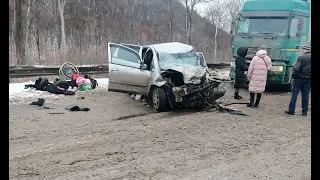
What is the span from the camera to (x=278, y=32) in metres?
11.9

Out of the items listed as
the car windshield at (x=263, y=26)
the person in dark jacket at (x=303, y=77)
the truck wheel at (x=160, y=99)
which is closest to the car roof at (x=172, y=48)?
the truck wheel at (x=160, y=99)

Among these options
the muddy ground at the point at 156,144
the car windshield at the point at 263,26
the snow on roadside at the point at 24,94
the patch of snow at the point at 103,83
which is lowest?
the muddy ground at the point at 156,144

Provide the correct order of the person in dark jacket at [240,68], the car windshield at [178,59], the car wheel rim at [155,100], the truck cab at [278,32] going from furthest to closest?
1. the truck cab at [278,32]
2. the person in dark jacket at [240,68]
3. the car windshield at [178,59]
4. the car wheel rim at [155,100]

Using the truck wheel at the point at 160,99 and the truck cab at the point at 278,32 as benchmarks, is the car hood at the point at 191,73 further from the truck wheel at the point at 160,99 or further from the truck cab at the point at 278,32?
the truck cab at the point at 278,32

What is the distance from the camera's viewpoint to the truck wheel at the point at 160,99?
333 inches

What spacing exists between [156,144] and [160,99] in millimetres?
2889

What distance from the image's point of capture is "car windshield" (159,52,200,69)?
8.89 meters

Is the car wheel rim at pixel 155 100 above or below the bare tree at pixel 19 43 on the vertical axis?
below

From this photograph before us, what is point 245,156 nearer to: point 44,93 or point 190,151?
point 190,151

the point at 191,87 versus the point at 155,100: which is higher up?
the point at 191,87

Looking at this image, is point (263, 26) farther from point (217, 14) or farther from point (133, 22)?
point (133, 22)

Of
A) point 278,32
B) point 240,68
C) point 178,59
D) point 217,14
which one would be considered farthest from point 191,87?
point 217,14

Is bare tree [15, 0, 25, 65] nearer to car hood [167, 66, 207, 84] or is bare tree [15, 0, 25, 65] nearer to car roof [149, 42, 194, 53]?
car roof [149, 42, 194, 53]
